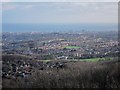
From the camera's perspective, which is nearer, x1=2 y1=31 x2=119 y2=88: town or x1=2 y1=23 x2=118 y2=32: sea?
x1=2 y1=31 x2=119 y2=88: town

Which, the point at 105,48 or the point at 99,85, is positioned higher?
the point at 105,48

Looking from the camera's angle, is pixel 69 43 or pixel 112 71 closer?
pixel 112 71

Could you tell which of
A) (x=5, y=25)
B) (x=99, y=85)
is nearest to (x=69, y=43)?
(x=5, y=25)

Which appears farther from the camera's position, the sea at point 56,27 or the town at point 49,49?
the sea at point 56,27

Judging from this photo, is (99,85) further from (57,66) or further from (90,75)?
(57,66)

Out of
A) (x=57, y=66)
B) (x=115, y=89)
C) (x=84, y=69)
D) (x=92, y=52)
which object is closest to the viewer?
(x=115, y=89)

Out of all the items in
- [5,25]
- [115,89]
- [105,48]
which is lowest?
[115,89]

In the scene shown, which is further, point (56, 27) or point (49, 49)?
point (56, 27)

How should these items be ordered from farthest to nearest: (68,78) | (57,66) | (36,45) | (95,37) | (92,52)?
(95,37) → (36,45) → (92,52) → (57,66) → (68,78)

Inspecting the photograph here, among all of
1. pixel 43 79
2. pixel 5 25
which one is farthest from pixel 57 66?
pixel 5 25

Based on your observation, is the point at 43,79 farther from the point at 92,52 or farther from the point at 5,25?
the point at 5,25
